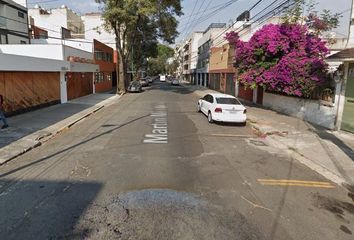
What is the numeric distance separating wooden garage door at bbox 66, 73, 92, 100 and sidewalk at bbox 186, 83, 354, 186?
15.5m

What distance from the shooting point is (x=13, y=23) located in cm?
3017

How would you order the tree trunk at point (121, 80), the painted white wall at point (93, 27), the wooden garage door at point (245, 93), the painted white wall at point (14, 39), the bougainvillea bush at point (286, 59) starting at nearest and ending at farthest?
the bougainvillea bush at point (286, 59) → the wooden garage door at point (245, 93) → the painted white wall at point (14, 39) → the tree trunk at point (121, 80) → the painted white wall at point (93, 27)

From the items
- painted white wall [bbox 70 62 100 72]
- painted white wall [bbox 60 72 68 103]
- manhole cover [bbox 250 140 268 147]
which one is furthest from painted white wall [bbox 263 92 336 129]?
painted white wall [bbox 70 62 100 72]

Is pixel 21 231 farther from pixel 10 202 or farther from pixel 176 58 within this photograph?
pixel 176 58

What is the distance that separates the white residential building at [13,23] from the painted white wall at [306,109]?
27.2m

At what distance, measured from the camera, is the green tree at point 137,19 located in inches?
1040

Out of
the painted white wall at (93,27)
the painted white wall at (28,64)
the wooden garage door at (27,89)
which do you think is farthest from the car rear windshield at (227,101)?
the painted white wall at (93,27)

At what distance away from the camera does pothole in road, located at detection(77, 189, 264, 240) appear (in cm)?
402

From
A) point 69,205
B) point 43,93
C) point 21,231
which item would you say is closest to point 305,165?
point 69,205

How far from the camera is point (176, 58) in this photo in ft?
425

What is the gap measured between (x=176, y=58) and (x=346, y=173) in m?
126

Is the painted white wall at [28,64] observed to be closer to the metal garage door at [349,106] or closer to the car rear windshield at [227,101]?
the car rear windshield at [227,101]

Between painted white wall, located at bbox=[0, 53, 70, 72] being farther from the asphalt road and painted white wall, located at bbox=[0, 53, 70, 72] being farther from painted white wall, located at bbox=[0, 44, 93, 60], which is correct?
the asphalt road

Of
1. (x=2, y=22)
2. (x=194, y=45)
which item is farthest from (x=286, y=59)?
(x=194, y=45)
